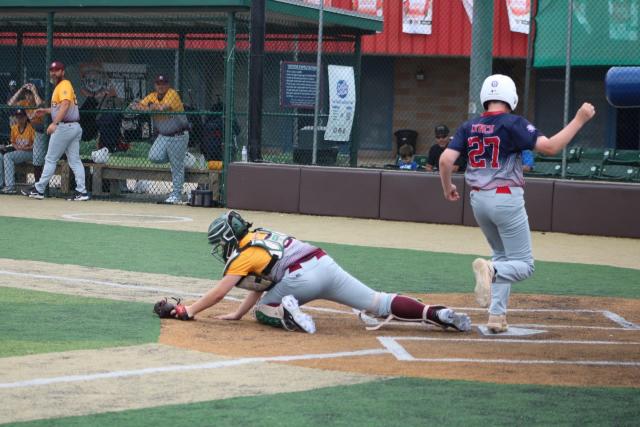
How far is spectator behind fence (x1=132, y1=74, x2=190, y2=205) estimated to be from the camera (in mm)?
18625

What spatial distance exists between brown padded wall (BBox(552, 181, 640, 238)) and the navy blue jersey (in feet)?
26.3

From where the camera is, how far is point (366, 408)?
571 cm

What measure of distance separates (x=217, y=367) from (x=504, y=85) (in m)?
2.90

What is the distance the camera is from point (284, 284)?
8117mm

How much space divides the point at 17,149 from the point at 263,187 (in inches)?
182

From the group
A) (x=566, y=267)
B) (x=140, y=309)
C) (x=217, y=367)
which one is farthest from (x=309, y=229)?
(x=217, y=367)

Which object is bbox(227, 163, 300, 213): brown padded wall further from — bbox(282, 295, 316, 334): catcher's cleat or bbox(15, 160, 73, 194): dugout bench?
bbox(282, 295, 316, 334): catcher's cleat

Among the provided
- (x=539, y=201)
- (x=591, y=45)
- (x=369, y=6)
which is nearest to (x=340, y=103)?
(x=539, y=201)

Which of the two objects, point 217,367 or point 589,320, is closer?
point 217,367

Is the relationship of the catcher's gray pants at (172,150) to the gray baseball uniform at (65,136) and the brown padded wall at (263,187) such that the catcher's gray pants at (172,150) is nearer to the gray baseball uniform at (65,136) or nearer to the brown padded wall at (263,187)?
the brown padded wall at (263,187)

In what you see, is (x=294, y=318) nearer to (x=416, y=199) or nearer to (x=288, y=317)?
(x=288, y=317)

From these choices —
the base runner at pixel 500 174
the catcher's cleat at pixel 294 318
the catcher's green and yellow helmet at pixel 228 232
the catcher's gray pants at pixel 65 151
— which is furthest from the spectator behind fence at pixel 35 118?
the base runner at pixel 500 174

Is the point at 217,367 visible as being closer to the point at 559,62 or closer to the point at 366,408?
the point at 366,408

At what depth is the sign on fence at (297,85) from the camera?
1872 cm
